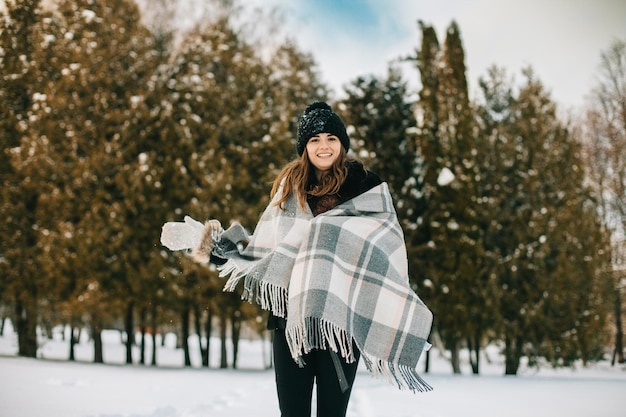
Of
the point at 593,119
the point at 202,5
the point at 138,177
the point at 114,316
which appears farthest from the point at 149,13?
the point at 593,119

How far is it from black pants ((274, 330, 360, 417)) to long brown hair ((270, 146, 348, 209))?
26.3 inches

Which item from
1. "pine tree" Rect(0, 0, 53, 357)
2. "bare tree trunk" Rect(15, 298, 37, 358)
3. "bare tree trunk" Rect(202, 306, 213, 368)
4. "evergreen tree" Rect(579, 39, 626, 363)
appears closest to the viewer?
"pine tree" Rect(0, 0, 53, 357)

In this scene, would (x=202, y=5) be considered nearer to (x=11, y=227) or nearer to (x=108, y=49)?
(x=108, y=49)

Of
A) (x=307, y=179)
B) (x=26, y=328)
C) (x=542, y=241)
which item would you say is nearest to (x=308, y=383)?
(x=307, y=179)

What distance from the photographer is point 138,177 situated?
12.9 meters

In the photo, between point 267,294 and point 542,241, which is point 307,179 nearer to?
point 267,294

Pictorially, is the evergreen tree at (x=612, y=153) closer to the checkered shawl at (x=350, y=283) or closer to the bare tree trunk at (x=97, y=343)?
the checkered shawl at (x=350, y=283)

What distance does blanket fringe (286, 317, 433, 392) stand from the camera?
6.97 feet

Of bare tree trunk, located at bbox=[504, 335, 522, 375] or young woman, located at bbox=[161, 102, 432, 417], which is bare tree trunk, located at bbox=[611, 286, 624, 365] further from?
young woman, located at bbox=[161, 102, 432, 417]

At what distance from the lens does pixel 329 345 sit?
218cm

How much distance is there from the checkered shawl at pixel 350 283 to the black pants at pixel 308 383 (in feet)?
0.23

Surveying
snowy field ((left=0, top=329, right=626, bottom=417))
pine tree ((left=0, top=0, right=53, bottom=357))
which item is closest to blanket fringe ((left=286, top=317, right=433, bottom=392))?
snowy field ((left=0, top=329, right=626, bottom=417))

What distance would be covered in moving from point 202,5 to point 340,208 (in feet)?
47.4

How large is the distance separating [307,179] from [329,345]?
0.78 m
